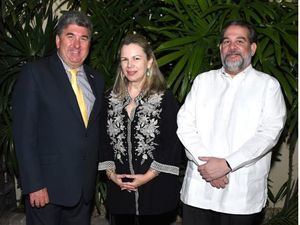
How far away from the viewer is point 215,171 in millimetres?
2471

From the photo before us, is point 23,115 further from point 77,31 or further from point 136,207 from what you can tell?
point 136,207

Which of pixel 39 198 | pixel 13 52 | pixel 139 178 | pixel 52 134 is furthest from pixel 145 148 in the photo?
pixel 13 52

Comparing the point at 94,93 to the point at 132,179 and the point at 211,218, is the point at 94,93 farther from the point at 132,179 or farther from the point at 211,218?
the point at 211,218

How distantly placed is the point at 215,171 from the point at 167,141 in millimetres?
325

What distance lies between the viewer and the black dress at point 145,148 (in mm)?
2605

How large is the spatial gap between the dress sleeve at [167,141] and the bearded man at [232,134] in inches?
2.4

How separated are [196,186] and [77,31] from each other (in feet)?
3.35

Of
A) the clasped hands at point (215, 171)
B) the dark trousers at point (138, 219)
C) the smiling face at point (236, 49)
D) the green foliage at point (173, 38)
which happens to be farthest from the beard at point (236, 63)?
the dark trousers at point (138, 219)

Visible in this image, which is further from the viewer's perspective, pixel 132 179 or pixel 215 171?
pixel 132 179

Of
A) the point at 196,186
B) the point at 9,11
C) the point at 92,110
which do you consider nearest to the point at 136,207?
the point at 196,186

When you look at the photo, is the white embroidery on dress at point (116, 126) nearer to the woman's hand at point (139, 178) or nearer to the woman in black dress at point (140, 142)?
the woman in black dress at point (140, 142)

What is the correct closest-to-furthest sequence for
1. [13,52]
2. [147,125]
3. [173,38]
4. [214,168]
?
[214,168] < [147,125] < [173,38] < [13,52]

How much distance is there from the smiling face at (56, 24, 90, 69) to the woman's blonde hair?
0.71 feet

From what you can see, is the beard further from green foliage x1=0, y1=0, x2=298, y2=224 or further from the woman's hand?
the woman's hand
